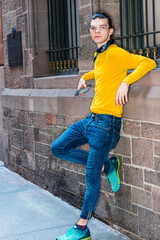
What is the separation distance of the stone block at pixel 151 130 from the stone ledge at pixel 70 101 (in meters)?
0.05

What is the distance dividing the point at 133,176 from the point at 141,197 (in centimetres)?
22

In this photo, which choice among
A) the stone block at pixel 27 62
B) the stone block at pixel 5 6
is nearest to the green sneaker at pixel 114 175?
the stone block at pixel 27 62

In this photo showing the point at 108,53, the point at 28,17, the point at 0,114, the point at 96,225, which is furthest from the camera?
the point at 0,114

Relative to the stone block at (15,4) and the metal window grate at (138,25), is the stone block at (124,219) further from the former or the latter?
the stone block at (15,4)

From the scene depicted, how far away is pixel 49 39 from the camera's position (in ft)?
21.9

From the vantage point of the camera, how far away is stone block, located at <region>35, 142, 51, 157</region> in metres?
6.11

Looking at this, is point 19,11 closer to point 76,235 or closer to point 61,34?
point 61,34

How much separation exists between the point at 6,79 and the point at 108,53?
156 inches

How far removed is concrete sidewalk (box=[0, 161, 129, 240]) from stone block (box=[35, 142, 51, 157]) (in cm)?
52

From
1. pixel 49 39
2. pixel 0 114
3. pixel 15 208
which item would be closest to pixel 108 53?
pixel 15 208

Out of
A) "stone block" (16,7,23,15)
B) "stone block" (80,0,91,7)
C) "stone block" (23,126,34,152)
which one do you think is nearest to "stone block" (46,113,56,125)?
"stone block" (23,126,34,152)

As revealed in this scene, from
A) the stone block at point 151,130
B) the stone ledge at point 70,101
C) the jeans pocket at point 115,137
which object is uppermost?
the stone ledge at point 70,101

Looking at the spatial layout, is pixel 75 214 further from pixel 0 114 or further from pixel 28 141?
pixel 0 114

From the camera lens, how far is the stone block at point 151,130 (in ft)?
12.7
